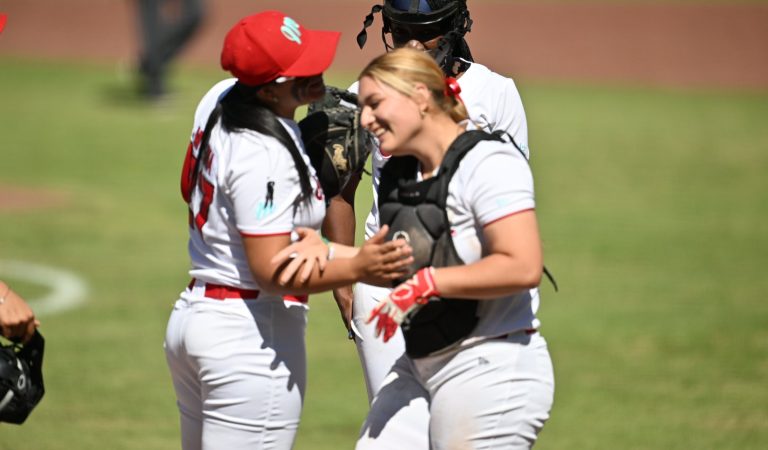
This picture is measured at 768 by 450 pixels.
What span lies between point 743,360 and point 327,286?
548cm

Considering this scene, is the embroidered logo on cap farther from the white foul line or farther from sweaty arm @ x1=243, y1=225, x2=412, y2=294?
the white foul line

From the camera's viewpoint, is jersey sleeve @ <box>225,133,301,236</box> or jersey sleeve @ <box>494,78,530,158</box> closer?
jersey sleeve @ <box>225,133,301,236</box>

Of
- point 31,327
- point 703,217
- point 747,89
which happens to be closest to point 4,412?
point 31,327

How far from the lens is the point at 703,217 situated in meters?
13.2

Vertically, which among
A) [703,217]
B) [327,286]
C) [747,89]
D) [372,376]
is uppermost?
[327,286]

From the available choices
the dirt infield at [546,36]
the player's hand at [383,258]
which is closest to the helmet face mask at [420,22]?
the player's hand at [383,258]

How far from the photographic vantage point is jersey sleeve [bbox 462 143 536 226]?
3580mm

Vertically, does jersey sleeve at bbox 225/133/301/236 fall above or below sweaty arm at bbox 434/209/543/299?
above

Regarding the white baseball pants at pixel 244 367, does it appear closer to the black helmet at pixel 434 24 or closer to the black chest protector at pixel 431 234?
the black chest protector at pixel 431 234

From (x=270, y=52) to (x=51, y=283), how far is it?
7.12 m

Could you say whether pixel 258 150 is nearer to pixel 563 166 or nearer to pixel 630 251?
pixel 630 251

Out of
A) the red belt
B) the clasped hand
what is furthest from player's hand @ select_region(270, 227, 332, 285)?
the red belt

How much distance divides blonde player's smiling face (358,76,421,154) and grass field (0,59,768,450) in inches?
134

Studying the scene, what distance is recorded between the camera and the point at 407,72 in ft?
12.1
